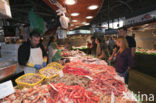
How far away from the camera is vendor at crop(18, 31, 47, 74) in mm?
2832

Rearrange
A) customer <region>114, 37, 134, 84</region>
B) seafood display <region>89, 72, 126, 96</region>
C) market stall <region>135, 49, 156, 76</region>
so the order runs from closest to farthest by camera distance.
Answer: seafood display <region>89, 72, 126, 96</region>
customer <region>114, 37, 134, 84</region>
market stall <region>135, 49, 156, 76</region>

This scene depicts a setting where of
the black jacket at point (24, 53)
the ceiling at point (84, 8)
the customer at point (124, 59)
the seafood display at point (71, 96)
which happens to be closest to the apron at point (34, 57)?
the black jacket at point (24, 53)

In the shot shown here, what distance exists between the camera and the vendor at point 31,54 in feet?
9.29

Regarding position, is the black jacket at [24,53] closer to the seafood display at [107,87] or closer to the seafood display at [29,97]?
the seafood display at [29,97]

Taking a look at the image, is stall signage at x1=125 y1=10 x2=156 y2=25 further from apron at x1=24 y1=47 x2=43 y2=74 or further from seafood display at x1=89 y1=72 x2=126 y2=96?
apron at x1=24 y1=47 x2=43 y2=74

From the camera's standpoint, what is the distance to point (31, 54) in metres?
3.12

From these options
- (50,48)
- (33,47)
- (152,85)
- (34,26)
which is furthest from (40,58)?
(152,85)

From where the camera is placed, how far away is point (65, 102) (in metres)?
1.30

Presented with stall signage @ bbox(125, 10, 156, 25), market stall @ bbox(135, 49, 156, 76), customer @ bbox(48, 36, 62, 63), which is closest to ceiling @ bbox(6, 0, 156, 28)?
stall signage @ bbox(125, 10, 156, 25)

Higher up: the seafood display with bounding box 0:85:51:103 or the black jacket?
→ the black jacket

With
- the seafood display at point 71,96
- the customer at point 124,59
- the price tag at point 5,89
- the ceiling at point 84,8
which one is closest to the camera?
the price tag at point 5,89

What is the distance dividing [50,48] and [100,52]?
3.14 meters

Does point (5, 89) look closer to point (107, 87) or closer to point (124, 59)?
point (107, 87)

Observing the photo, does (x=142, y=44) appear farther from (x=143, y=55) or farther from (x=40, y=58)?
(x=40, y=58)
